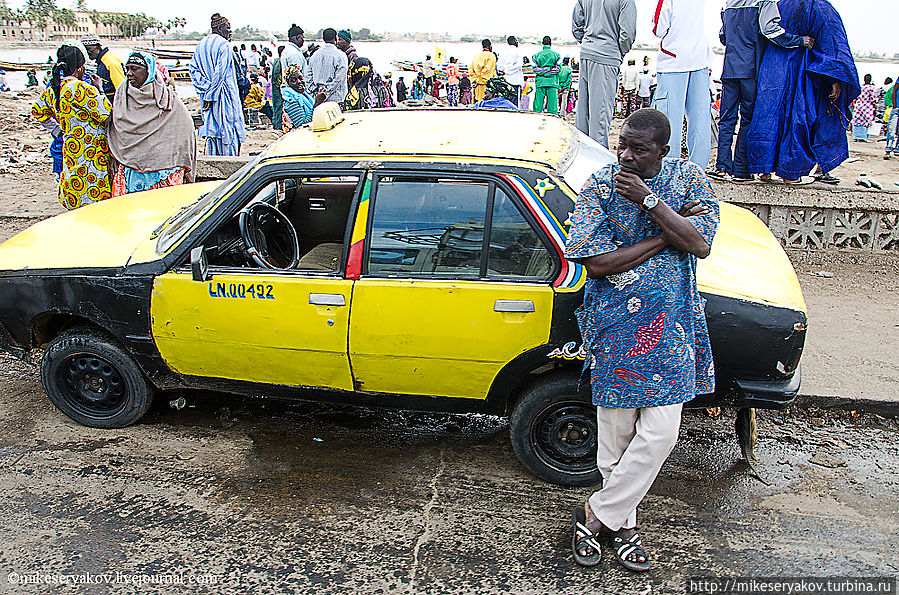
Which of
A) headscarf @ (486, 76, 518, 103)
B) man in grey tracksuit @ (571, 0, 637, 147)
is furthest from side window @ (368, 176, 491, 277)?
headscarf @ (486, 76, 518, 103)

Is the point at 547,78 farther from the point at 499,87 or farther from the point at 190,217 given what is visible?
the point at 190,217

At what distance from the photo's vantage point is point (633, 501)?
3014mm

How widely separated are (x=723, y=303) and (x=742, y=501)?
109cm

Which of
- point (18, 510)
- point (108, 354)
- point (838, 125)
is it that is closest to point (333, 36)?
point (838, 125)

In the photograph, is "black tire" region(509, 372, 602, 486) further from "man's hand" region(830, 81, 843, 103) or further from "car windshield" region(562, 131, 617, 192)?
"man's hand" region(830, 81, 843, 103)

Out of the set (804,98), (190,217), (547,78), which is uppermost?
(547,78)

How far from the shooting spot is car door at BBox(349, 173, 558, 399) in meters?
3.32

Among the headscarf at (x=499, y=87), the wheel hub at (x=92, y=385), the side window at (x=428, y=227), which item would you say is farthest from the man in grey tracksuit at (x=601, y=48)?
the headscarf at (x=499, y=87)

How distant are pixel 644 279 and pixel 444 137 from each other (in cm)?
149

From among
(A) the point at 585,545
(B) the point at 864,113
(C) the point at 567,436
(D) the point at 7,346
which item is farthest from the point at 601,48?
(B) the point at 864,113

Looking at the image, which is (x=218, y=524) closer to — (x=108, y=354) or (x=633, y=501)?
(x=108, y=354)

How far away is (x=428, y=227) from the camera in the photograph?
11.5 ft

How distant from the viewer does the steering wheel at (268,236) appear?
3.78m

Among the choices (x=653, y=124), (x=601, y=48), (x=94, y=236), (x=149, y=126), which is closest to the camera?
(x=653, y=124)
